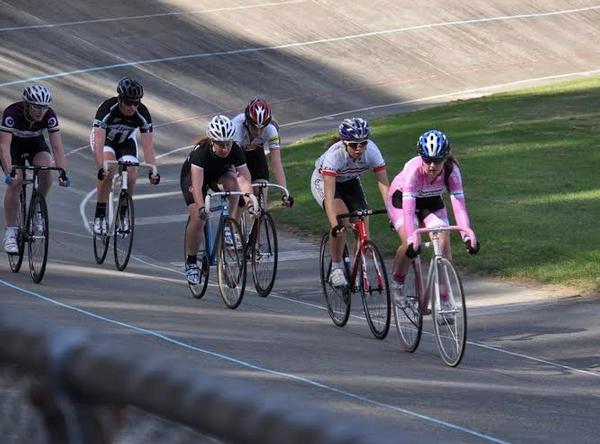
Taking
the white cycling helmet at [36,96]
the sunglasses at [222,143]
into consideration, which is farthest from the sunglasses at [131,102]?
the sunglasses at [222,143]

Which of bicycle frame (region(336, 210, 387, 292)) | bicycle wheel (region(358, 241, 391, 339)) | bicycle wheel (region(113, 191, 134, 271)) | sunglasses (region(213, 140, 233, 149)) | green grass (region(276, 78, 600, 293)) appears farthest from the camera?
green grass (region(276, 78, 600, 293))

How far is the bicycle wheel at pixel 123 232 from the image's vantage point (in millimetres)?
14250

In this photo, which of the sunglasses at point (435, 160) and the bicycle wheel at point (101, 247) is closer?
the sunglasses at point (435, 160)

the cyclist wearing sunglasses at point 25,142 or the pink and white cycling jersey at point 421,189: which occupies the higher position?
the cyclist wearing sunglasses at point 25,142

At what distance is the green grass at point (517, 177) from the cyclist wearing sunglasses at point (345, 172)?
3.02 m

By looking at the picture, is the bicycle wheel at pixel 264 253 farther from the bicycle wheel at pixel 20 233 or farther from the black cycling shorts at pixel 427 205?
the bicycle wheel at pixel 20 233

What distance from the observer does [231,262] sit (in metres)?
12.4

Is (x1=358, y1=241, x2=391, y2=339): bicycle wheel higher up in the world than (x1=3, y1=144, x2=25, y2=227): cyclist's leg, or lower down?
lower down

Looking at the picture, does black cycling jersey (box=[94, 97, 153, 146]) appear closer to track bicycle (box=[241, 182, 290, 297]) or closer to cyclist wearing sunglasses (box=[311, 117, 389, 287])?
track bicycle (box=[241, 182, 290, 297])

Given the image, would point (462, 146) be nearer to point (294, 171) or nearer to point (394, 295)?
point (294, 171)

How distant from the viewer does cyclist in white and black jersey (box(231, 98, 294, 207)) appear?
1298cm

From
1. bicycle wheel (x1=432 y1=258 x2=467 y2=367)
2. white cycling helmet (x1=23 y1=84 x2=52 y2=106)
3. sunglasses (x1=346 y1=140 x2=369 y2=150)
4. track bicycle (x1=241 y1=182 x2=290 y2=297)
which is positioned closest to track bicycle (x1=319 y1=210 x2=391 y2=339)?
sunglasses (x1=346 y1=140 x2=369 y2=150)

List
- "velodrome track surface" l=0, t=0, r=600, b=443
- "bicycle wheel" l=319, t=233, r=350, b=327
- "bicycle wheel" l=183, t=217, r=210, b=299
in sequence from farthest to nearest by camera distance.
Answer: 1. "bicycle wheel" l=183, t=217, r=210, b=299
2. "bicycle wheel" l=319, t=233, r=350, b=327
3. "velodrome track surface" l=0, t=0, r=600, b=443

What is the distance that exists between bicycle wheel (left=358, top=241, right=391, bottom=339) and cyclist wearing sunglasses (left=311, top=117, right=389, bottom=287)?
0.96 feet
